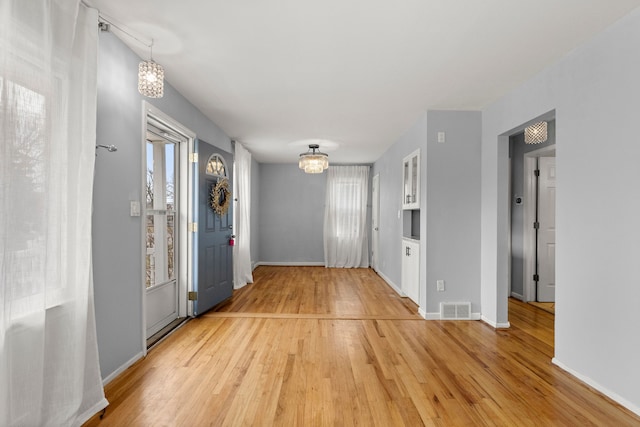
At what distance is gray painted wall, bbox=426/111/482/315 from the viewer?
13.1 ft

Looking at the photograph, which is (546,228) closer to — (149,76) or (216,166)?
(216,166)

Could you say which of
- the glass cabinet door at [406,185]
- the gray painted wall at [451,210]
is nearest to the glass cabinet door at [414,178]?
the glass cabinet door at [406,185]

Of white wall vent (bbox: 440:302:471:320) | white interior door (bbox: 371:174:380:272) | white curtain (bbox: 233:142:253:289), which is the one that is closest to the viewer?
white wall vent (bbox: 440:302:471:320)

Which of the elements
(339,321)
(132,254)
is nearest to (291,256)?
(339,321)

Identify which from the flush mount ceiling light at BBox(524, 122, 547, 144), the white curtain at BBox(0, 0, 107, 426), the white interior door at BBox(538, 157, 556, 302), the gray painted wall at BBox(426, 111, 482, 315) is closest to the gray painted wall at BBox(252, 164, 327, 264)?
the gray painted wall at BBox(426, 111, 482, 315)

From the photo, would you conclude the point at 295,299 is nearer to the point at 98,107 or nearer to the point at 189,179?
the point at 189,179

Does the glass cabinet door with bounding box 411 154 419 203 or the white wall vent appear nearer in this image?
the white wall vent

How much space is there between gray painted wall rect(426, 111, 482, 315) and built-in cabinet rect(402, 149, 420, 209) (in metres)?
0.35

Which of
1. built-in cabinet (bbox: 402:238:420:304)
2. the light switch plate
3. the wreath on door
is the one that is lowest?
built-in cabinet (bbox: 402:238:420:304)

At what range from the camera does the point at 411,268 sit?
15.4ft

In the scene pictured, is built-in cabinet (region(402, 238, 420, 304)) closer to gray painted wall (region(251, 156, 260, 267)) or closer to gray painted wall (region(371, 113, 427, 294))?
gray painted wall (region(371, 113, 427, 294))

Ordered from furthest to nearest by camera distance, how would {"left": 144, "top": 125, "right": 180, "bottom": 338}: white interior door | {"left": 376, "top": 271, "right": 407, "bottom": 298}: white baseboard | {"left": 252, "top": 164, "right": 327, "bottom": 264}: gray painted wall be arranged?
{"left": 252, "top": 164, "right": 327, "bottom": 264}: gray painted wall < {"left": 376, "top": 271, "right": 407, "bottom": 298}: white baseboard < {"left": 144, "top": 125, "right": 180, "bottom": 338}: white interior door

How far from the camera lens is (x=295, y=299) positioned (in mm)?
4895

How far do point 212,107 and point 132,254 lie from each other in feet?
6.79
